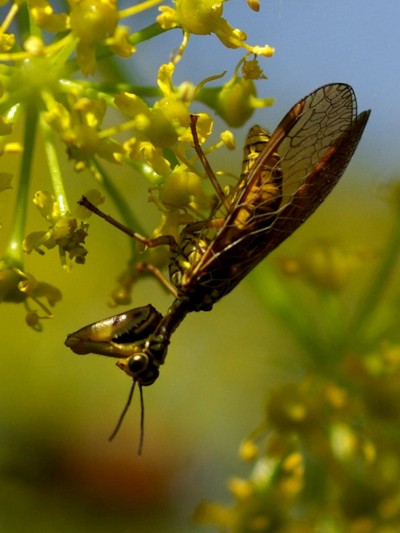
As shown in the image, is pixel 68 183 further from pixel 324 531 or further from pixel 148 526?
pixel 148 526

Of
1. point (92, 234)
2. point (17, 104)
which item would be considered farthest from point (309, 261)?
point (17, 104)

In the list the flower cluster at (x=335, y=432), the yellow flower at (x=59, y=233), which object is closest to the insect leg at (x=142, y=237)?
the yellow flower at (x=59, y=233)

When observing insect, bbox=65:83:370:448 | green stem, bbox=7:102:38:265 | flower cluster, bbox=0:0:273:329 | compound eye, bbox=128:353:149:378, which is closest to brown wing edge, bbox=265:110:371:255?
insect, bbox=65:83:370:448

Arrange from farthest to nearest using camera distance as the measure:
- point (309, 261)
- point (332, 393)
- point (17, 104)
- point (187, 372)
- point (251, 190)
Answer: point (187, 372) < point (309, 261) < point (332, 393) < point (251, 190) < point (17, 104)

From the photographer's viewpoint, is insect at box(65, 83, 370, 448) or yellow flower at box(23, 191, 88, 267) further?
insect at box(65, 83, 370, 448)

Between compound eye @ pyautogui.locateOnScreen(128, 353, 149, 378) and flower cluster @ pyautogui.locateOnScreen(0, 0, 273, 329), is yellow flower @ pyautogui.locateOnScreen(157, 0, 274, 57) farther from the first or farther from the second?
compound eye @ pyautogui.locateOnScreen(128, 353, 149, 378)

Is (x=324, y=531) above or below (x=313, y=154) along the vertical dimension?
below

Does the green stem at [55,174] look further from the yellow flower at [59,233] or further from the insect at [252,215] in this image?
the insect at [252,215]
